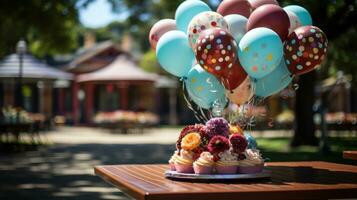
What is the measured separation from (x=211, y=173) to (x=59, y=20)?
18740mm

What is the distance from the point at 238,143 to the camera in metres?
4.77

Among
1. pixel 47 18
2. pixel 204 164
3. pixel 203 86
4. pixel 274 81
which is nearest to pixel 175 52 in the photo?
pixel 203 86

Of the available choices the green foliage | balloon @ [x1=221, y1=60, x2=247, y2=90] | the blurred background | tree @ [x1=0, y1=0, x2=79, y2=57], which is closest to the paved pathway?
the blurred background

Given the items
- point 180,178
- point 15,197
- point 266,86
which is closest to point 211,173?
point 180,178

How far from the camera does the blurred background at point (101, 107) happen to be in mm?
12406

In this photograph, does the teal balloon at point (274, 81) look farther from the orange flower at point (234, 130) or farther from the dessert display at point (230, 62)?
the orange flower at point (234, 130)

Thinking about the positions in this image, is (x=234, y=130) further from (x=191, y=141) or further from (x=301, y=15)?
(x=301, y=15)

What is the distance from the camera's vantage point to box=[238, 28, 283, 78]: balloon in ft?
16.5

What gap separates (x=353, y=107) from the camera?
40.3m

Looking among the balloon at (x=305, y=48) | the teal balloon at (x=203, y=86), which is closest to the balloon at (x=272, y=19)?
the balloon at (x=305, y=48)

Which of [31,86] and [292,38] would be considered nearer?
[292,38]

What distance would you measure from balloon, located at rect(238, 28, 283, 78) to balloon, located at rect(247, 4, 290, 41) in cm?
22

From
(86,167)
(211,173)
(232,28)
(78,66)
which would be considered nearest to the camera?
(211,173)

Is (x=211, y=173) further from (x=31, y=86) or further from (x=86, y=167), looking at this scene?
(x=31, y=86)
